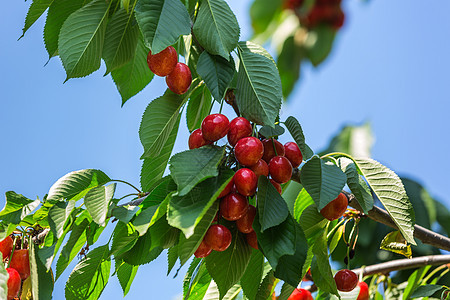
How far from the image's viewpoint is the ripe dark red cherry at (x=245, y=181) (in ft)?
2.96

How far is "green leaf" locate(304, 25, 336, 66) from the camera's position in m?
1.64

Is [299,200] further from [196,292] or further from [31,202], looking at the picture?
[31,202]

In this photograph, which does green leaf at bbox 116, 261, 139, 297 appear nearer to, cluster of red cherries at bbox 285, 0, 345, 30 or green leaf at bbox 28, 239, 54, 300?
green leaf at bbox 28, 239, 54, 300

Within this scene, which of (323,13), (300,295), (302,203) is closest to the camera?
(302,203)

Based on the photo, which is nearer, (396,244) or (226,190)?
(226,190)

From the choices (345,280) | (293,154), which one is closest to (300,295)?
(345,280)

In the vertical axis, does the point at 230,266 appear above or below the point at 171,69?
below

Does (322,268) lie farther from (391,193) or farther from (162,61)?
(162,61)

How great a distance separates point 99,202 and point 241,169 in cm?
27

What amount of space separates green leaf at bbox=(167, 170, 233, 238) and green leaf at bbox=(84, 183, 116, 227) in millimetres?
177

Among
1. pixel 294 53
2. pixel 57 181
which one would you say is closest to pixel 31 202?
pixel 57 181

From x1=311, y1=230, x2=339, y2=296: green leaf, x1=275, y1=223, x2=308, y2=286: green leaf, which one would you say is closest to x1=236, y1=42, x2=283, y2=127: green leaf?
x1=275, y1=223, x2=308, y2=286: green leaf

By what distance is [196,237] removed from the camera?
0.90 meters

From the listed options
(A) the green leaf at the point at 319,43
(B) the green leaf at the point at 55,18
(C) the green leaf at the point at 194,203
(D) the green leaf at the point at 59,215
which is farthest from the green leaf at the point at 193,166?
(A) the green leaf at the point at 319,43
